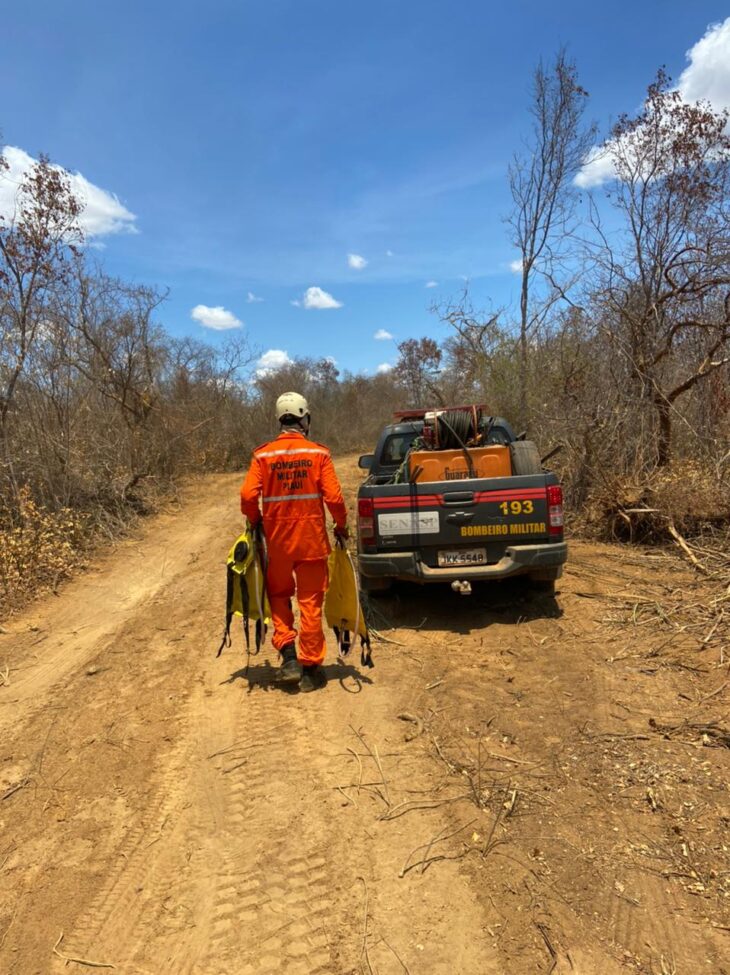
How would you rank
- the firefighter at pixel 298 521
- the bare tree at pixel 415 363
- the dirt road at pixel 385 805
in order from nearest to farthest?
the dirt road at pixel 385 805
the firefighter at pixel 298 521
the bare tree at pixel 415 363

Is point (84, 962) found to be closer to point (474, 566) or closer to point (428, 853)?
point (428, 853)

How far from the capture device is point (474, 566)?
18.0 ft

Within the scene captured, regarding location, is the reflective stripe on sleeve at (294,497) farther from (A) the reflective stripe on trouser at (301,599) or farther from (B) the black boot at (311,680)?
(B) the black boot at (311,680)

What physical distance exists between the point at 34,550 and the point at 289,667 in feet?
16.4

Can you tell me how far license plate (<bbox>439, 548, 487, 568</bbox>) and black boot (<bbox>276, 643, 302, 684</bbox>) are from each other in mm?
1682

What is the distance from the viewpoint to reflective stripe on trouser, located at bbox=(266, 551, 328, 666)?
439 cm

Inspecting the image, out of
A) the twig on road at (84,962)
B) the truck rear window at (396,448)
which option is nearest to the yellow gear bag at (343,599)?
the twig on road at (84,962)

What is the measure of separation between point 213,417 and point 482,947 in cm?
1974

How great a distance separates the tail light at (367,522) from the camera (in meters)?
5.48

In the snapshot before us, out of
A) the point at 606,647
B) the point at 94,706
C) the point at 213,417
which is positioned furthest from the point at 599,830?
the point at 213,417

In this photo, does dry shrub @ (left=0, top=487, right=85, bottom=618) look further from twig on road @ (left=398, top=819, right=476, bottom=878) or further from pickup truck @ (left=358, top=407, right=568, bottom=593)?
twig on road @ (left=398, top=819, right=476, bottom=878)

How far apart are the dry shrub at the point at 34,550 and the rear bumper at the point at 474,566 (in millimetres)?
4156

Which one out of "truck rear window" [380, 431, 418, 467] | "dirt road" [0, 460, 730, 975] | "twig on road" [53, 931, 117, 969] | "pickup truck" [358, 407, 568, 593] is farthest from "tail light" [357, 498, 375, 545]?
"twig on road" [53, 931, 117, 969]

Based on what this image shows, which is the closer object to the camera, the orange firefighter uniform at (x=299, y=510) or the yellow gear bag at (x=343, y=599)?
the orange firefighter uniform at (x=299, y=510)
